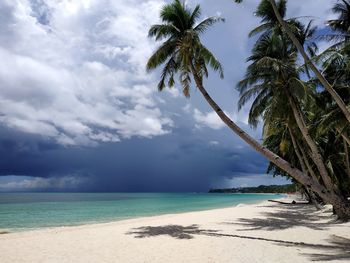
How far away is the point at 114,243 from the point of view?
10.8 meters

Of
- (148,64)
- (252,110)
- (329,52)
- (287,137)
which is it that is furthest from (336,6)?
(287,137)

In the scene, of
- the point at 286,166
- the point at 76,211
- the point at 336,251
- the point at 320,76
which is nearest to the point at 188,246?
the point at 336,251

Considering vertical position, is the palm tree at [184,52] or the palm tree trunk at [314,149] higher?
the palm tree at [184,52]

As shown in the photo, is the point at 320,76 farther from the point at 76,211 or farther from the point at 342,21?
the point at 76,211

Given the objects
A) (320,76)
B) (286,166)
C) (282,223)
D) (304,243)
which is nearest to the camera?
(304,243)

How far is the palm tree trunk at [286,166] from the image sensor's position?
13.5 metres

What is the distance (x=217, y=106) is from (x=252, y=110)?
15.9ft

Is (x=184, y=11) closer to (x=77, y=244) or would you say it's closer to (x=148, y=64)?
(x=148, y=64)

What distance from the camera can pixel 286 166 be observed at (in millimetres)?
13445

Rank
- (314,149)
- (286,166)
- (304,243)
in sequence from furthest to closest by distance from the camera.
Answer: (314,149), (286,166), (304,243)

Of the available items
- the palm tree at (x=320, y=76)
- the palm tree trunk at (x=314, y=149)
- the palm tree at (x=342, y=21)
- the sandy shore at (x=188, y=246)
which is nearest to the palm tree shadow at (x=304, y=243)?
the sandy shore at (x=188, y=246)

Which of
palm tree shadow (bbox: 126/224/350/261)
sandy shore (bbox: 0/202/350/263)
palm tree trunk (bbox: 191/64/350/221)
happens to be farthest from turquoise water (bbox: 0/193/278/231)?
palm tree trunk (bbox: 191/64/350/221)

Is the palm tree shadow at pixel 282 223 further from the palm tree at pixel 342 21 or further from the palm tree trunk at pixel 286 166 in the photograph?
the palm tree at pixel 342 21

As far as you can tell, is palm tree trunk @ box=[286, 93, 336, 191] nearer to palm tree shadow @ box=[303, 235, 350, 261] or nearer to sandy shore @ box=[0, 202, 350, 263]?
sandy shore @ box=[0, 202, 350, 263]
